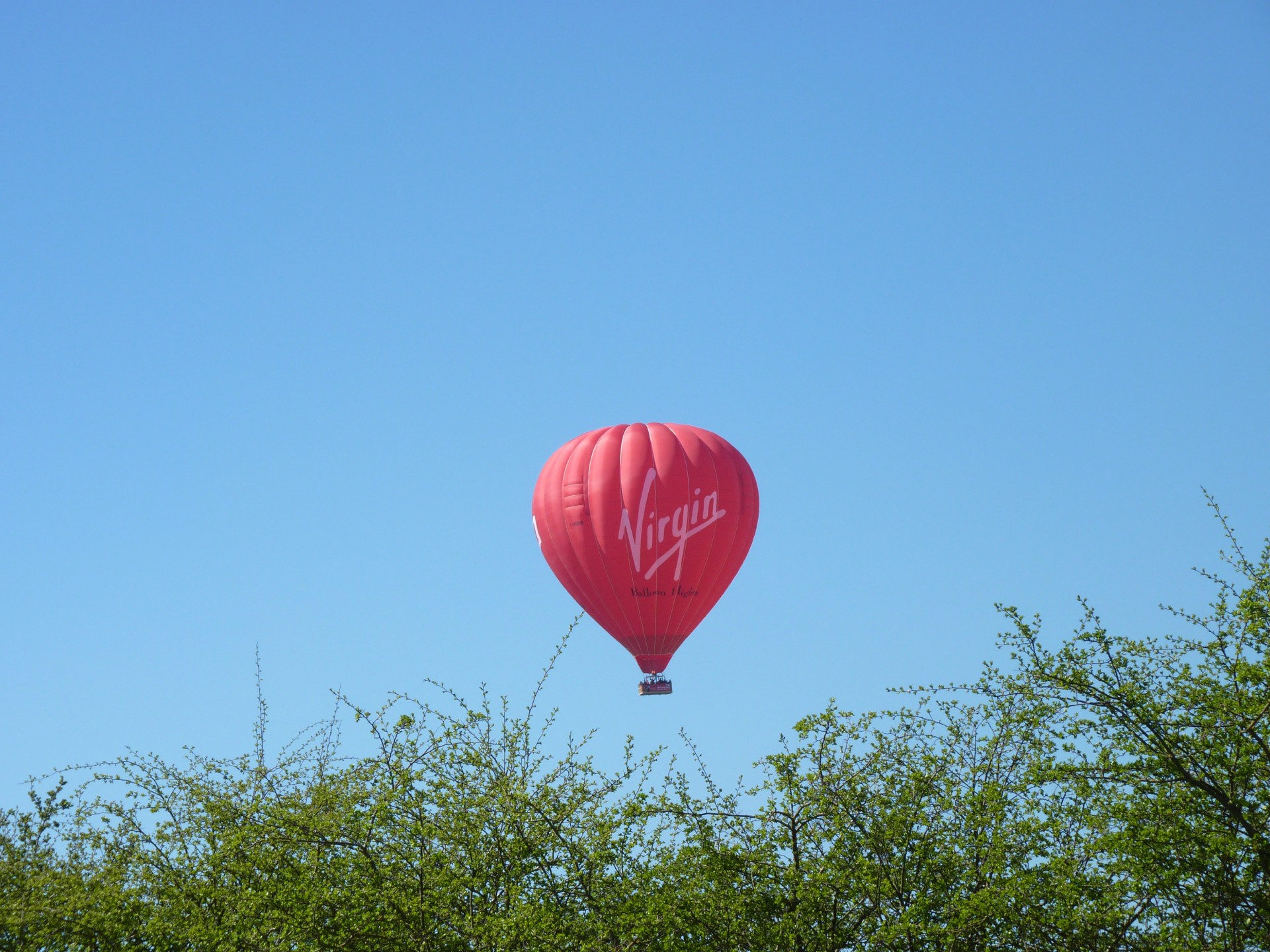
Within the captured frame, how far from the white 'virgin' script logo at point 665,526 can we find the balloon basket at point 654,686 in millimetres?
3079

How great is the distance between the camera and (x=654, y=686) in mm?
35188

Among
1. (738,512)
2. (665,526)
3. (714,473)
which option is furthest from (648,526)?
(738,512)

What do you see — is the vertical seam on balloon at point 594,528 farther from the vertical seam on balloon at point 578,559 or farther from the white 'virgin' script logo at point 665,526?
the white 'virgin' script logo at point 665,526

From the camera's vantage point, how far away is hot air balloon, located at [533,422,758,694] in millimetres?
33375

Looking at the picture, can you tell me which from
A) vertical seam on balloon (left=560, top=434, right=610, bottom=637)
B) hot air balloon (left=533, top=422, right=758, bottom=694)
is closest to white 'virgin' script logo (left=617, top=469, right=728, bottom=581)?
hot air balloon (left=533, top=422, right=758, bottom=694)

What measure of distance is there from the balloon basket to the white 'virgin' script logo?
3.08 meters

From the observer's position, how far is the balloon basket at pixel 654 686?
35.1 meters

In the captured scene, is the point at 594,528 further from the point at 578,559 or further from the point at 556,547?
the point at 556,547

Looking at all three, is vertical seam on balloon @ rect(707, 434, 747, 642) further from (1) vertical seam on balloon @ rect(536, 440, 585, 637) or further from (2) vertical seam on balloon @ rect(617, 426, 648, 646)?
(1) vertical seam on balloon @ rect(536, 440, 585, 637)

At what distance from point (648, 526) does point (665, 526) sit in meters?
0.43

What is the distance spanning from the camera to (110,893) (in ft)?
60.8

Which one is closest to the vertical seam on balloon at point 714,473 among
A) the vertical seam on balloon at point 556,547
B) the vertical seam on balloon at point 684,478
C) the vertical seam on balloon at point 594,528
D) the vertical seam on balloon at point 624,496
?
the vertical seam on balloon at point 684,478

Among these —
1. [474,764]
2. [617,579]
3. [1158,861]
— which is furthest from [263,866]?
[617,579]

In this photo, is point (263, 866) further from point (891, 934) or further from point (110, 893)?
point (891, 934)
